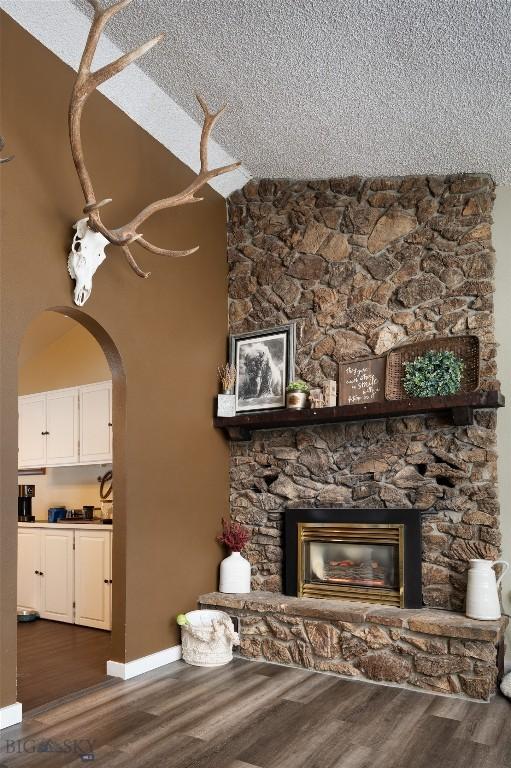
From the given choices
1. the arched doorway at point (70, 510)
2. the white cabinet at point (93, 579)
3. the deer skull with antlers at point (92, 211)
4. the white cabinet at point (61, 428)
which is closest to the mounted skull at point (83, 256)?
the deer skull with antlers at point (92, 211)

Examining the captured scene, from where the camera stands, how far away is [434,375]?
4312mm

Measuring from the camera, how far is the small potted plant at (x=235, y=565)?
16.0ft

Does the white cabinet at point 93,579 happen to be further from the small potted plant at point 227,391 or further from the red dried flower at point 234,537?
the small potted plant at point 227,391

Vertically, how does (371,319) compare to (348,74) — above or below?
below

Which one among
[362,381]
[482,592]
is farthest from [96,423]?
[482,592]

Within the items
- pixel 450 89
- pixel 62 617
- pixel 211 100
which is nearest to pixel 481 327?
pixel 450 89

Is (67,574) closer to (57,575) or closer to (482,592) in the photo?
(57,575)

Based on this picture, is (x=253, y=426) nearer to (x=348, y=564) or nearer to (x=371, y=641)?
(x=348, y=564)

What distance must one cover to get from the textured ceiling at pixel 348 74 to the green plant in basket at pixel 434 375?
1271 millimetres

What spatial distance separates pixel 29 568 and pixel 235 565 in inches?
86.7

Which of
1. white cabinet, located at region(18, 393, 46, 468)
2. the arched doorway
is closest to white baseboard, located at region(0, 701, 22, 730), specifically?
the arched doorway

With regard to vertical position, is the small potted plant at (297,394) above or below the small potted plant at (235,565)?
above

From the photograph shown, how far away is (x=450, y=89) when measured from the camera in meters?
3.67

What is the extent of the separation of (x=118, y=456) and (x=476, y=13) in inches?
125
